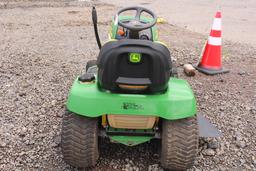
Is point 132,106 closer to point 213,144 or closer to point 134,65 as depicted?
point 134,65

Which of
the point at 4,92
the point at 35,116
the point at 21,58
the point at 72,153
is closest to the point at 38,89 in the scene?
the point at 4,92

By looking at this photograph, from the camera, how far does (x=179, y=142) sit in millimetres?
2756

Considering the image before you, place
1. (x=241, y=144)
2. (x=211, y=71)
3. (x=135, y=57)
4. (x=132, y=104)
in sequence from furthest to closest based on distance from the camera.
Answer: (x=211, y=71) → (x=241, y=144) → (x=132, y=104) → (x=135, y=57)

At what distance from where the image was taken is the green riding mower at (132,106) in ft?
8.50

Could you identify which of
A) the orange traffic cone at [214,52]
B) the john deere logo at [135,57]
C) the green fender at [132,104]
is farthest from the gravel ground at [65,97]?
the john deere logo at [135,57]

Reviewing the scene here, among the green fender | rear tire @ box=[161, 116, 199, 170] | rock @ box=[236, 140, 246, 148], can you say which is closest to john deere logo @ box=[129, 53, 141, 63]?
the green fender

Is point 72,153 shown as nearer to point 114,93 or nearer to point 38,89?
point 114,93

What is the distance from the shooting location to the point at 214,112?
397 centimetres

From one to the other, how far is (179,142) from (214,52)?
268cm

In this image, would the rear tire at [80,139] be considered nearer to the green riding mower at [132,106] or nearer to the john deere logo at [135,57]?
the green riding mower at [132,106]

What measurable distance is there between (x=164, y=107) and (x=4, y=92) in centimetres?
244

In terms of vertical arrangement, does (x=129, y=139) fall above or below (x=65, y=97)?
above

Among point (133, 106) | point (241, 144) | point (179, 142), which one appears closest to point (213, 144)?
point (241, 144)

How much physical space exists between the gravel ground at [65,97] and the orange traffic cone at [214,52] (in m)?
0.15
